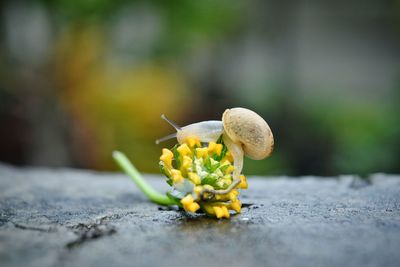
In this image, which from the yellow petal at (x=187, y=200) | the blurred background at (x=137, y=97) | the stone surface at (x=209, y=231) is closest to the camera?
the stone surface at (x=209, y=231)

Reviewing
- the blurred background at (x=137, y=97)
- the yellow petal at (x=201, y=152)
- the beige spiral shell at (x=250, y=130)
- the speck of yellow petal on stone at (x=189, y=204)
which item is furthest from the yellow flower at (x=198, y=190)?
the blurred background at (x=137, y=97)

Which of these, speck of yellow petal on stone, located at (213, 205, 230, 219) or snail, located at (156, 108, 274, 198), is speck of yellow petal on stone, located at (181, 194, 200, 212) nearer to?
speck of yellow petal on stone, located at (213, 205, 230, 219)

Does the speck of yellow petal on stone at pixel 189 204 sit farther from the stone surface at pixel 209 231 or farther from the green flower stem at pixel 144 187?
the green flower stem at pixel 144 187

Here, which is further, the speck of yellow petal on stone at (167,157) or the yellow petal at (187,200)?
the speck of yellow petal on stone at (167,157)

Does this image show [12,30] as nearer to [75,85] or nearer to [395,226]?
[75,85]

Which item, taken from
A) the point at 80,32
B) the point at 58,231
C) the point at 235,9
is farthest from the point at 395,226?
the point at 235,9

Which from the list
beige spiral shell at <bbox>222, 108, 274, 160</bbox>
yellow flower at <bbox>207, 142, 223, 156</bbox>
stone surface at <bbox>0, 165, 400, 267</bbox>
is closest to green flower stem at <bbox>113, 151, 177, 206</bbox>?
stone surface at <bbox>0, 165, 400, 267</bbox>

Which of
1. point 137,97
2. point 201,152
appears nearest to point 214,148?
point 201,152
